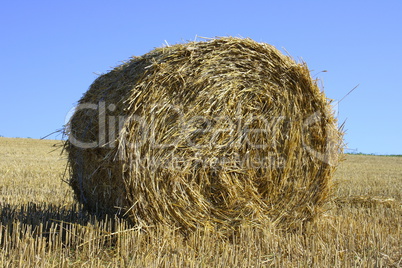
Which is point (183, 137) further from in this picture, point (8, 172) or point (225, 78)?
point (8, 172)

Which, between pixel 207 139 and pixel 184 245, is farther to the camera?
pixel 207 139

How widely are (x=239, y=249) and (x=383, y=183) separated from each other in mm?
6880

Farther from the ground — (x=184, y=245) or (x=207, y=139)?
(x=207, y=139)

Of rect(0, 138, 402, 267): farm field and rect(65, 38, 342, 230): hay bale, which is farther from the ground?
rect(65, 38, 342, 230): hay bale

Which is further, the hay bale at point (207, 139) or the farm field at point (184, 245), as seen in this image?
the hay bale at point (207, 139)

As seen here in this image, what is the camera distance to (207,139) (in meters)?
4.40

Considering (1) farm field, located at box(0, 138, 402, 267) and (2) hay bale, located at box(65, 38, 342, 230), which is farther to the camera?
(2) hay bale, located at box(65, 38, 342, 230)

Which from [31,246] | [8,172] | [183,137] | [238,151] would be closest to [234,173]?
[238,151]

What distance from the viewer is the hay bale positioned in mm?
Answer: 4199

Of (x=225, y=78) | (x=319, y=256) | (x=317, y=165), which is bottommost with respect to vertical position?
(x=319, y=256)

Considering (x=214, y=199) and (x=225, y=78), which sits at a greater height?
(x=225, y=78)

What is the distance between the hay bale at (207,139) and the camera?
4.20 metres

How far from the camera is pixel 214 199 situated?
456 cm

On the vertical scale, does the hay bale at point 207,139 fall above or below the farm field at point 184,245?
above
